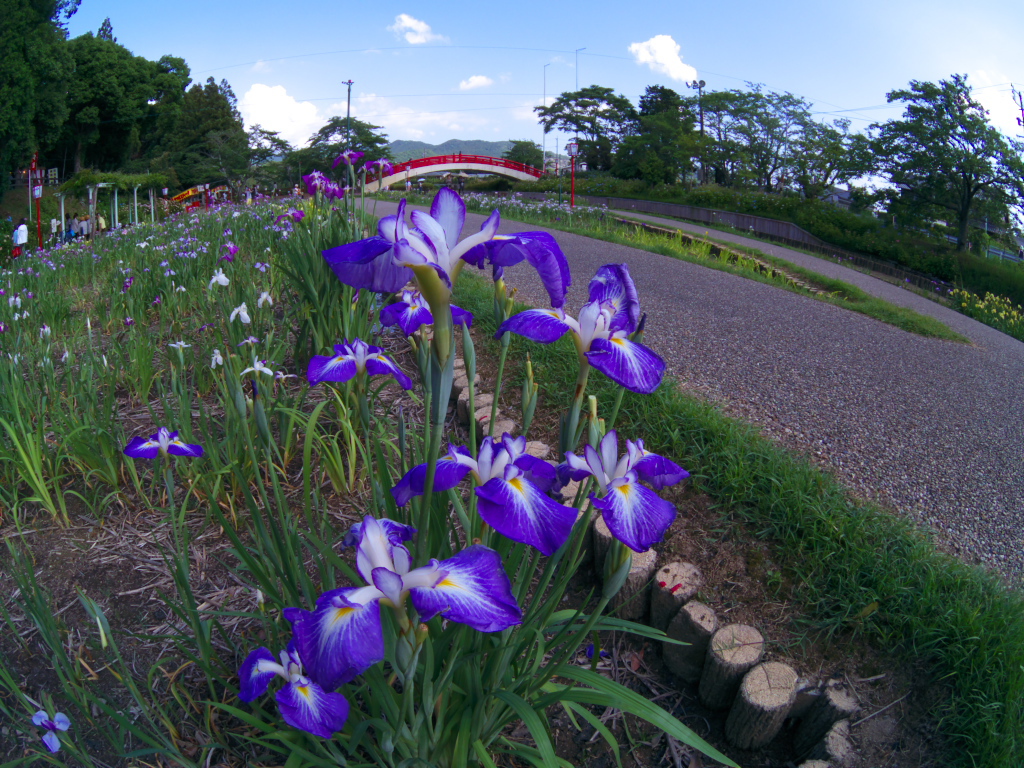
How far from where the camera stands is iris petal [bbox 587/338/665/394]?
95 centimetres

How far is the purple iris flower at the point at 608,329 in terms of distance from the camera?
96cm

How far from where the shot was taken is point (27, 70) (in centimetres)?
2192

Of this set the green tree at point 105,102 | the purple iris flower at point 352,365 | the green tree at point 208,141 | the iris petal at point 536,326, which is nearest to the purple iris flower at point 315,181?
the purple iris flower at point 352,365

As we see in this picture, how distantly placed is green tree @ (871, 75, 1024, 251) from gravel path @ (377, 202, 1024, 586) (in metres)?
14.0

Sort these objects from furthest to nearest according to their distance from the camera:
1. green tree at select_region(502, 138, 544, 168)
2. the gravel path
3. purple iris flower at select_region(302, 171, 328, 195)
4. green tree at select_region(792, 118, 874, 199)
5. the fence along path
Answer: green tree at select_region(502, 138, 544, 168), green tree at select_region(792, 118, 874, 199), the fence along path, purple iris flower at select_region(302, 171, 328, 195), the gravel path

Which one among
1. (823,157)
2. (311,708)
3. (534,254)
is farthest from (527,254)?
(823,157)

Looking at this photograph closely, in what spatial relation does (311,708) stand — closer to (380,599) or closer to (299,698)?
(299,698)

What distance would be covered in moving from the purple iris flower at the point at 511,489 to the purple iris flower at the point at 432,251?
28cm

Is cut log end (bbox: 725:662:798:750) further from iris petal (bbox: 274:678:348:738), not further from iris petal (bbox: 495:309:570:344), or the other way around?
iris petal (bbox: 495:309:570:344)

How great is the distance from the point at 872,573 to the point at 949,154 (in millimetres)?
20136

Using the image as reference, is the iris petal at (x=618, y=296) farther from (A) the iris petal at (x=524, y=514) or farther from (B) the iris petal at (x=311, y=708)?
(B) the iris petal at (x=311, y=708)

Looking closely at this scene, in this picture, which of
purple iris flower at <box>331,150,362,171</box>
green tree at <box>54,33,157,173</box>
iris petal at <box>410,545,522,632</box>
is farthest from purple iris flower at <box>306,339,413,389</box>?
green tree at <box>54,33,157,173</box>

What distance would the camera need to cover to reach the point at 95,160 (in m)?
35.0

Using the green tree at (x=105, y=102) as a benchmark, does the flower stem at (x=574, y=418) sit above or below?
below
